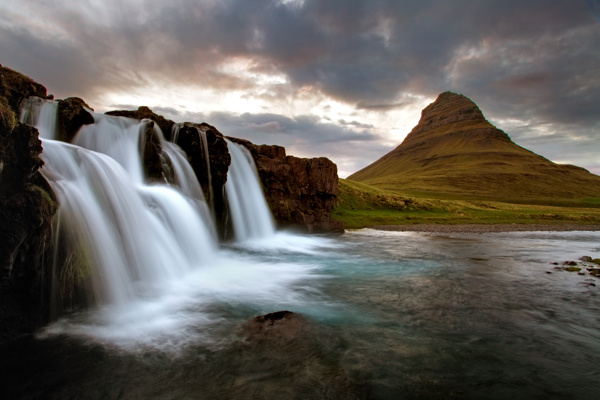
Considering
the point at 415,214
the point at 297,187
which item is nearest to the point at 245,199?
the point at 297,187

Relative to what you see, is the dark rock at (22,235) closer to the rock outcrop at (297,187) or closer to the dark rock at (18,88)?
the dark rock at (18,88)

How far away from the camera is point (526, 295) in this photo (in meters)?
12.5

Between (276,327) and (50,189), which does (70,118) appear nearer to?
(50,189)

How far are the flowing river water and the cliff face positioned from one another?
30.1 inches

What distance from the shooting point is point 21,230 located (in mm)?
7441

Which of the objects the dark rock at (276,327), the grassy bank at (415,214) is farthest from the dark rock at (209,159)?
the grassy bank at (415,214)

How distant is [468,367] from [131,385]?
706cm

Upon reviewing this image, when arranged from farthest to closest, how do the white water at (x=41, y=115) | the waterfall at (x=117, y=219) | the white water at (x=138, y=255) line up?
the white water at (x=41, y=115)
the waterfall at (x=117, y=219)
the white water at (x=138, y=255)

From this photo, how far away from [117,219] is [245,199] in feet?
63.2

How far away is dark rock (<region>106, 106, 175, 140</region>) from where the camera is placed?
22531 millimetres

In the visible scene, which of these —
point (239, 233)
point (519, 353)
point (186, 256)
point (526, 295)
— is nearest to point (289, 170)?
point (239, 233)

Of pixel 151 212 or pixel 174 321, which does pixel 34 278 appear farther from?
pixel 151 212

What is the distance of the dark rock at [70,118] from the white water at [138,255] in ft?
1.35

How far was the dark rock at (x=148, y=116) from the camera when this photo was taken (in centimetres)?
2253
